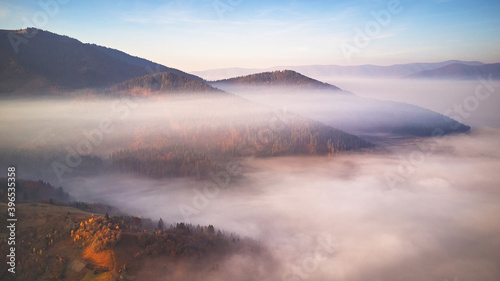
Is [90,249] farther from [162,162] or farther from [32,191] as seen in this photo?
[162,162]

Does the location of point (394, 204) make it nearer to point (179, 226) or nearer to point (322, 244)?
point (322, 244)

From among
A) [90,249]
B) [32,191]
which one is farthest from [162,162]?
[90,249]

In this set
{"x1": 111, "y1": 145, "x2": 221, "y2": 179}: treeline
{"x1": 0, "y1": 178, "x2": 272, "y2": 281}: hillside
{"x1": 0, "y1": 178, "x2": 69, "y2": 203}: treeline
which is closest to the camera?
{"x1": 0, "y1": 178, "x2": 272, "y2": 281}: hillside

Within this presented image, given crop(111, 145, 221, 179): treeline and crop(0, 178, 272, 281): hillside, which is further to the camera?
crop(111, 145, 221, 179): treeline

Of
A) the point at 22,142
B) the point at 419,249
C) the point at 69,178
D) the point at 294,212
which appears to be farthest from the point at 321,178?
A: the point at 22,142

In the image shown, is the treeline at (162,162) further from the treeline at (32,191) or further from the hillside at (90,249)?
the hillside at (90,249)

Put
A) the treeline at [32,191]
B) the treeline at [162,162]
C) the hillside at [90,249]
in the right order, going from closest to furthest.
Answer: the hillside at [90,249] → the treeline at [32,191] → the treeline at [162,162]

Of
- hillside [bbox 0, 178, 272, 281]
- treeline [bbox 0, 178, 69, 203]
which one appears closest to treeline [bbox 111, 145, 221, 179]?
treeline [bbox 0, 178, 69, 203]

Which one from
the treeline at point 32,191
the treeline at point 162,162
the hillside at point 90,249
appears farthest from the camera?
the treeline at point 162,162

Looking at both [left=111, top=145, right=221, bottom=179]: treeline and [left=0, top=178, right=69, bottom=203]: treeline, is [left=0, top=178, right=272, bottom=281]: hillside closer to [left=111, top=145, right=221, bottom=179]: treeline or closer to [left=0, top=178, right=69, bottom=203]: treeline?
[left=0, top=178, right=69, bottom=203]: treeline

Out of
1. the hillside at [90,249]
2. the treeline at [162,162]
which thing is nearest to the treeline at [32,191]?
the hillside at [90,249]

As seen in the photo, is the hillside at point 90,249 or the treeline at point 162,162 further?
the treeline at point 162,162
